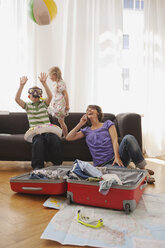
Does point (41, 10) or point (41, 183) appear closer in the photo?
point (41, 183)

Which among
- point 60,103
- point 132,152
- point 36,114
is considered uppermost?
point 60,103

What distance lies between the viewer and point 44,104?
2.72 m

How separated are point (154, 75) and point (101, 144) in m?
2.29

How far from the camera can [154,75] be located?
3.99m

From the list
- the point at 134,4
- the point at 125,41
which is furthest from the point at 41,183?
the point at 134,4

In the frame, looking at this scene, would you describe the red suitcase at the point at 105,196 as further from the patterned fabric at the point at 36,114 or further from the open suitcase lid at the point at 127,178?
the patterned fabric at the point at 36,114

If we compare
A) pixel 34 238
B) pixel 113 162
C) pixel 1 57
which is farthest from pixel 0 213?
pixel 1 57

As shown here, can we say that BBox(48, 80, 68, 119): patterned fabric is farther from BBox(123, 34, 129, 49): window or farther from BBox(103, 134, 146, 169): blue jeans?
BBox(123, 34, 129, 49): window

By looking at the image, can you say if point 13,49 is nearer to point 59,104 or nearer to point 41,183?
point 59,104

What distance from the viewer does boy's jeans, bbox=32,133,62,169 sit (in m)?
2.25

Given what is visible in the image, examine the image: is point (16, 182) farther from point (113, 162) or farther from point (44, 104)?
point (44, 104)

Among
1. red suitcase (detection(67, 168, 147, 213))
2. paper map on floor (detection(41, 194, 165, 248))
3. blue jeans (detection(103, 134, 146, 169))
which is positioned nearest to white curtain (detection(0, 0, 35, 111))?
blue jeans (detection(103, 134, 146, 169))

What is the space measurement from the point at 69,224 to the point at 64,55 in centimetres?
293

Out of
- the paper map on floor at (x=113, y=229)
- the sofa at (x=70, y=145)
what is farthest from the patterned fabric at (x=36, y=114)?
the paper map on floor at (x=113, y=229)
